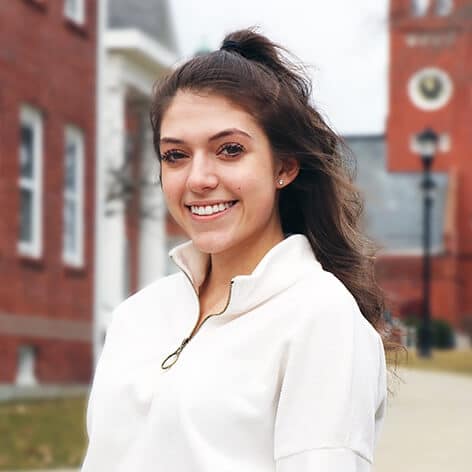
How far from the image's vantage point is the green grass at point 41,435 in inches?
420

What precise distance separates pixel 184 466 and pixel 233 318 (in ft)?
1.06

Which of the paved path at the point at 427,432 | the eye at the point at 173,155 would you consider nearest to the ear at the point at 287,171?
the eye at the point at 173,155

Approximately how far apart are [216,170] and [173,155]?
0.38 ft

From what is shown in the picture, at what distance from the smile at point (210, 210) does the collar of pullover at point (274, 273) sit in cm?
13

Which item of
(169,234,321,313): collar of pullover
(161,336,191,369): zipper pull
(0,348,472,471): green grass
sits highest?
(169,234,321,313): collar of pullover

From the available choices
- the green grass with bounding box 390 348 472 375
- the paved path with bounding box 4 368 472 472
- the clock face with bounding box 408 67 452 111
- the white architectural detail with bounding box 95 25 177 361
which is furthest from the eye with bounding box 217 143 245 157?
the clock face with bounding box 408 67 452 111

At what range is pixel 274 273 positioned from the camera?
9.12 ft

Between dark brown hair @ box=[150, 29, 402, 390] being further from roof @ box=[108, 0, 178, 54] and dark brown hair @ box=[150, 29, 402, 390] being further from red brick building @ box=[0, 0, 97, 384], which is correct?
roof @ box=[108, 0, 178, 54]

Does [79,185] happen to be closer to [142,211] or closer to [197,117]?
[142,211]

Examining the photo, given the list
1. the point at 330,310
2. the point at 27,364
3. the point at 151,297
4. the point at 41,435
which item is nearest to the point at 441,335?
the point at 27,364

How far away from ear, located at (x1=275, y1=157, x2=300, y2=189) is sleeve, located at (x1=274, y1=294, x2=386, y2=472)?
1.26ft

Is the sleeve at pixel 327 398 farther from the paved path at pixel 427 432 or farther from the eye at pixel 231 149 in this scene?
the paved path at pixel 427 432

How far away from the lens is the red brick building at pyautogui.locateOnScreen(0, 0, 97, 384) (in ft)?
56.4

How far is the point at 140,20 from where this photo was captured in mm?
26797
